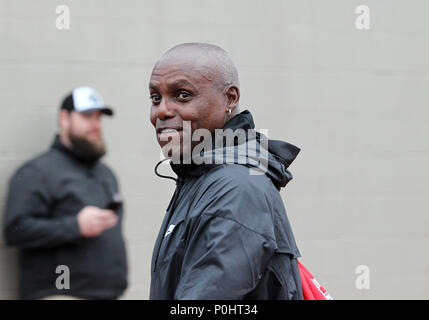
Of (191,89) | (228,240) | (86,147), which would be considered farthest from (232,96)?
(86,147)

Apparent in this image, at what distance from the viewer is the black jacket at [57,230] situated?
14.3 ft

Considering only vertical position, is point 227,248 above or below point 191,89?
below

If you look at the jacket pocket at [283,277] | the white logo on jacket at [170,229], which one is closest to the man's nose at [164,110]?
the white logo on jacket at [170,229]

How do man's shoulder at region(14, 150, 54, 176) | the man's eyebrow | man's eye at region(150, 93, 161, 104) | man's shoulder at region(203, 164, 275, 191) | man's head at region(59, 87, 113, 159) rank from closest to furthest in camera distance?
man's shoulder at region(203, 164, 275, 191), the man's eyebrow, man's eye at region(150, 93, 161, 104), man's shoulder at region(14, 150, 54, 176), man's head at region(59, 87, 113, 159)

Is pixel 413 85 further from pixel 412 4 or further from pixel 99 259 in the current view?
pixel 99 259

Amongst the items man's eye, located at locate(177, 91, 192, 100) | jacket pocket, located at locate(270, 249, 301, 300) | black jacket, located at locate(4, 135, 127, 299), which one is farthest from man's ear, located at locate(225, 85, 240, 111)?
black jacket, located at locate(4, 135, 127, 299)

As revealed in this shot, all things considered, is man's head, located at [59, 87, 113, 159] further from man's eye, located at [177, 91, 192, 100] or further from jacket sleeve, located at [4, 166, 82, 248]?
man's eye, located at [177, 91, 192, 100]

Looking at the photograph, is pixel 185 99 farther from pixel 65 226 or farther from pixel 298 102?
pixel 298 102

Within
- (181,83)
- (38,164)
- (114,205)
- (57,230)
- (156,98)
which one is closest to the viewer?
(181,83)

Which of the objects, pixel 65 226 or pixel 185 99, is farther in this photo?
pixel 65 226

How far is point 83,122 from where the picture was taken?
4652 mm

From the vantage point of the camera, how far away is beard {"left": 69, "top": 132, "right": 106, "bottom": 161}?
454cm

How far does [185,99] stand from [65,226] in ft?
6.74

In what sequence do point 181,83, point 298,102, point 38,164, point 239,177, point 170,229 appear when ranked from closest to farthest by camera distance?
point 239,177 < point 170,229 < point 181,83 < point 38,164 < point 298,102
